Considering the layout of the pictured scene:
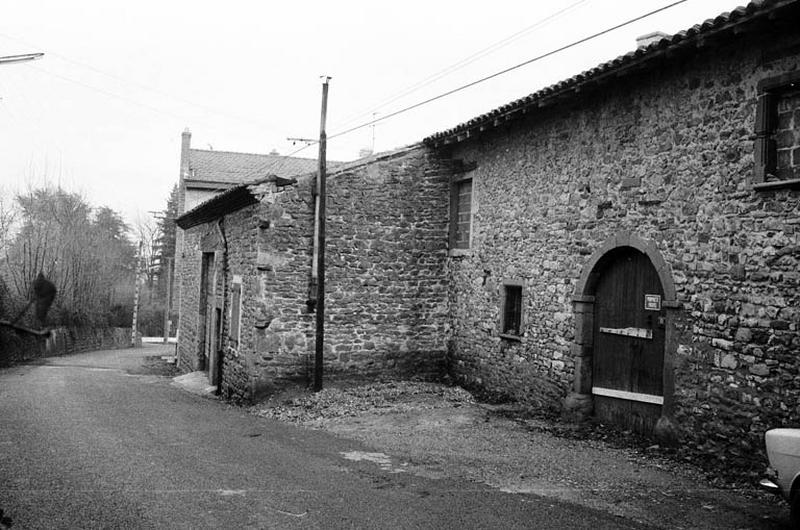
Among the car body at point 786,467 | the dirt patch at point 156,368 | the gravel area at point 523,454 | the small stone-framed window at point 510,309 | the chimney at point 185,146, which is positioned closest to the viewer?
the car body at point 786,467

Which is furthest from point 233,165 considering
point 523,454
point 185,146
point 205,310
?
point 523,454

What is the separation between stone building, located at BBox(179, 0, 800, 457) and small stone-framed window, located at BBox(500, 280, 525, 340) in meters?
0.05

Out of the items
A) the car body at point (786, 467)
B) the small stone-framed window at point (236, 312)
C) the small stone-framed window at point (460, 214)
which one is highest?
the small stone-framed window at point (460, 214)

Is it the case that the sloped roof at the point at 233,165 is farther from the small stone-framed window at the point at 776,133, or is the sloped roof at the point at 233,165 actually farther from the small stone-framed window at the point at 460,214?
the small stone-framed window at the point at 776,133

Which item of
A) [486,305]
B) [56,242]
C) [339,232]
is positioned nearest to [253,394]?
[339,232]

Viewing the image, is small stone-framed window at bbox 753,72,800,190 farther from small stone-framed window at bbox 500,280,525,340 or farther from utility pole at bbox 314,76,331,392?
utility pole at bbox 314,76,331,392

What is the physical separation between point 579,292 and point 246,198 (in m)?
7.51

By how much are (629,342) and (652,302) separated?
76cm

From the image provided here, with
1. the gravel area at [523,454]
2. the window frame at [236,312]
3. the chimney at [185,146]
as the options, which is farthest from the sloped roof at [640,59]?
the chimney at [185,146]

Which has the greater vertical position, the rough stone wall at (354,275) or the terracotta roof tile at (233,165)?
the terracotta roof tile at (233,165)

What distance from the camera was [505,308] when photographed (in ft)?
40.9

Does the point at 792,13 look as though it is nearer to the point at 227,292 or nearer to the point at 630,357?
the point at 630,357

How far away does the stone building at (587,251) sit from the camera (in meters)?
7.45

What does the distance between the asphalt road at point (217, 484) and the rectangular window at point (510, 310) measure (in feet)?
13.5
